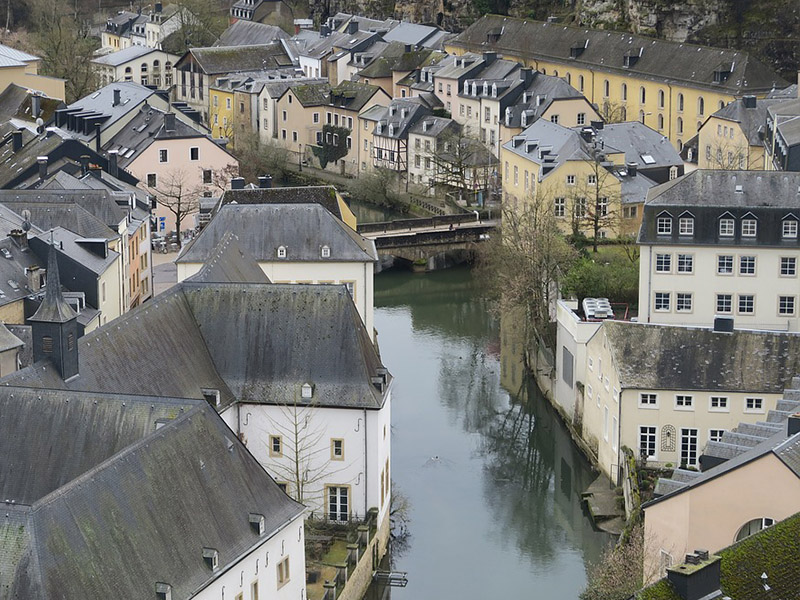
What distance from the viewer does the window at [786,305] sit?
187 ft

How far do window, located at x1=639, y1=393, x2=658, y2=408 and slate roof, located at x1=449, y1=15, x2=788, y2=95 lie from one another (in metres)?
42.4

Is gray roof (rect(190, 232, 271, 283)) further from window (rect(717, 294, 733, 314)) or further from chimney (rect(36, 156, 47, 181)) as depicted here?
chimney (rect(36, 156, 47, 181))

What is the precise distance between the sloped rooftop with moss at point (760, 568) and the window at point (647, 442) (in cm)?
1808

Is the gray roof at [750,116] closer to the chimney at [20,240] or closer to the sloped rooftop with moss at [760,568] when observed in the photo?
the chimney at [20,240]

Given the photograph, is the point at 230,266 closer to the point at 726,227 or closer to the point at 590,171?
the point at 726,227

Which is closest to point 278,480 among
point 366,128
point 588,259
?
point 588,259

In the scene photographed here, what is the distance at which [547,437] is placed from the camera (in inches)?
2186

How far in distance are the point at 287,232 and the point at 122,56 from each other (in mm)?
61767

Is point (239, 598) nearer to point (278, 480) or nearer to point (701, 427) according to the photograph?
point (278, 480)

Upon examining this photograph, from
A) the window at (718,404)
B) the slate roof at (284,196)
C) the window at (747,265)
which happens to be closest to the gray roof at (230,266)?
the slate roof at (284,196)

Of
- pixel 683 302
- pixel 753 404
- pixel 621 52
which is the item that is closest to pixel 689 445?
pixel 753 404

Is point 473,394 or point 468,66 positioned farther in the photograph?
point 468,66

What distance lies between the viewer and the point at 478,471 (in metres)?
52.8

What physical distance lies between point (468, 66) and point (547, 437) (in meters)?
44.8
